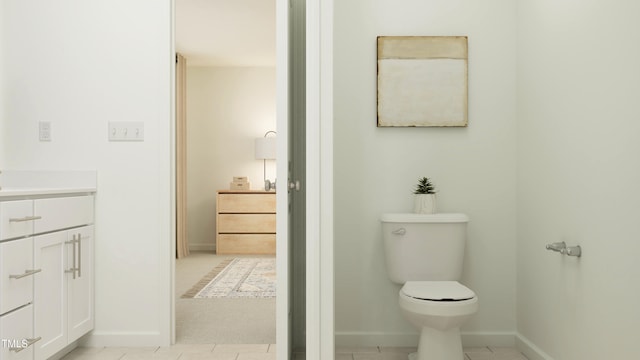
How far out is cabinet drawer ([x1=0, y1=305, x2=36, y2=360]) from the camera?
195cm

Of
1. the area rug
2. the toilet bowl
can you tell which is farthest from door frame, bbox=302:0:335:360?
the area rug

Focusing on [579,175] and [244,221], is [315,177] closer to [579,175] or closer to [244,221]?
[579,175]

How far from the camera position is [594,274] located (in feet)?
6.32

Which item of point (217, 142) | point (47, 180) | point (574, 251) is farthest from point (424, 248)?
point (217, 142)

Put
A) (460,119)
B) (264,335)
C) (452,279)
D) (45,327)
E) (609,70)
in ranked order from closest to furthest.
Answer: (609,70), (45,327), (452,279), (460,119), (264,335)

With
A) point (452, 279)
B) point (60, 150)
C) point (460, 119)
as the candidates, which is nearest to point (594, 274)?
point (452, 279)

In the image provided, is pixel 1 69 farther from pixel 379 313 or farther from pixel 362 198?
pixel 379 313

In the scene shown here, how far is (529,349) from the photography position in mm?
2510

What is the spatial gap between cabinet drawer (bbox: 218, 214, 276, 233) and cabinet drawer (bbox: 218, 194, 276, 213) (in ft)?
0.20

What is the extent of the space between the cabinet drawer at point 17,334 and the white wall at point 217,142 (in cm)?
466

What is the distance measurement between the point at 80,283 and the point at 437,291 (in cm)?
178

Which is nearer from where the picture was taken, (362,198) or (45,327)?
(45,327)

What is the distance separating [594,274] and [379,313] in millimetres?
1134

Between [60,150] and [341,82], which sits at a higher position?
[341,82]
